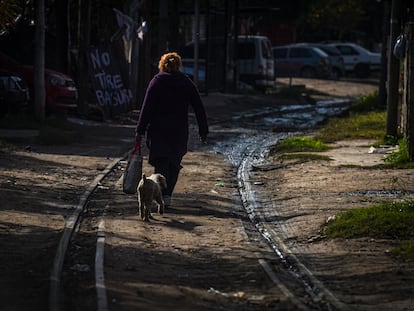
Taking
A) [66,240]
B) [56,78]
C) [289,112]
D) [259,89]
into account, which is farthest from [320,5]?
[66,240]

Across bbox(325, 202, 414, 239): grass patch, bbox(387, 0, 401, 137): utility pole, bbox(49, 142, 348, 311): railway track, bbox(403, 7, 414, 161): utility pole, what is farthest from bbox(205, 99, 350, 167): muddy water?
bbox(325, 202, 414, 239): grass patch

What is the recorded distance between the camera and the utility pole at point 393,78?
19.0 metres

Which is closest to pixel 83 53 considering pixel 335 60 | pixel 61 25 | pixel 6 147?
pixel 61 25

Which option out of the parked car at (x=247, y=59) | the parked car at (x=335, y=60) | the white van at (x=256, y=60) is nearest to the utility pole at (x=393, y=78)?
the parked car at (x=247, y=59)

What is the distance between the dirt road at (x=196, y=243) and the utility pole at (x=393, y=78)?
3459 millimetres

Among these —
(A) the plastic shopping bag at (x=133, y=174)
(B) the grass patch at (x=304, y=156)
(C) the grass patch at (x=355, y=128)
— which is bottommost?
(C) the grass patch at (x=355, y=128)

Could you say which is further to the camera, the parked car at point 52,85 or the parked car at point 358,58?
the parked car at point 358,58

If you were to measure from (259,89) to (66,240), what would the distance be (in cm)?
3117

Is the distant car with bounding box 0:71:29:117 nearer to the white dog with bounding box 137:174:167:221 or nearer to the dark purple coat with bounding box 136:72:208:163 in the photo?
the dark purple coat with bounding box 136:72:208:163

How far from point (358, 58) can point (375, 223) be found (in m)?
41.4

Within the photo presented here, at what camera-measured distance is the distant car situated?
21.2 meters

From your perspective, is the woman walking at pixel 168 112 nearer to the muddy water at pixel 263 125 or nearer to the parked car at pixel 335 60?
the muddy water at pixel 263 125

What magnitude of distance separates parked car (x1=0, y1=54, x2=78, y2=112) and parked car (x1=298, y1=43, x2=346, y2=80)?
2653cm

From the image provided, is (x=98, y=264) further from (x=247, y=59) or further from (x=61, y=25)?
(x=247, y=59)
